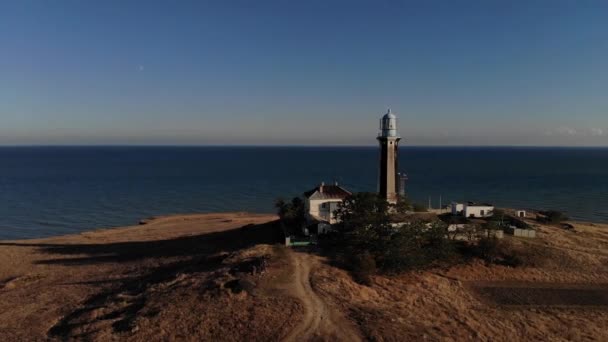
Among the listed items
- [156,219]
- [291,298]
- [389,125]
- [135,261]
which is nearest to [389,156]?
[389,125]

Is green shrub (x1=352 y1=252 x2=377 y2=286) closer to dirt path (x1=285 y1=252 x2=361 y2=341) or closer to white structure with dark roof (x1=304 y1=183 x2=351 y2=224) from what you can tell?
dirt path (x1=285 y1=252 x2=361 y2=341)

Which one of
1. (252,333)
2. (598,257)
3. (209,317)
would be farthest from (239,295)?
(598,257)

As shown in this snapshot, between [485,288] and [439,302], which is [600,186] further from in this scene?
[439,302]

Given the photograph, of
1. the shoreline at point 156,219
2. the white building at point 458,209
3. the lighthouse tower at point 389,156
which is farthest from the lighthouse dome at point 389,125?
the shoreline at point 156,219

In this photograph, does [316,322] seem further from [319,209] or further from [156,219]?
[156,219]

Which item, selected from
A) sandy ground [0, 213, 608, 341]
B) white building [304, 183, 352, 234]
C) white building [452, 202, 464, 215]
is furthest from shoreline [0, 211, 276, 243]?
white building [452, 202, 464, 215]

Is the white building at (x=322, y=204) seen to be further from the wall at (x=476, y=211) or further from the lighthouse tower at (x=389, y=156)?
the wall at (x=476, y=211)
